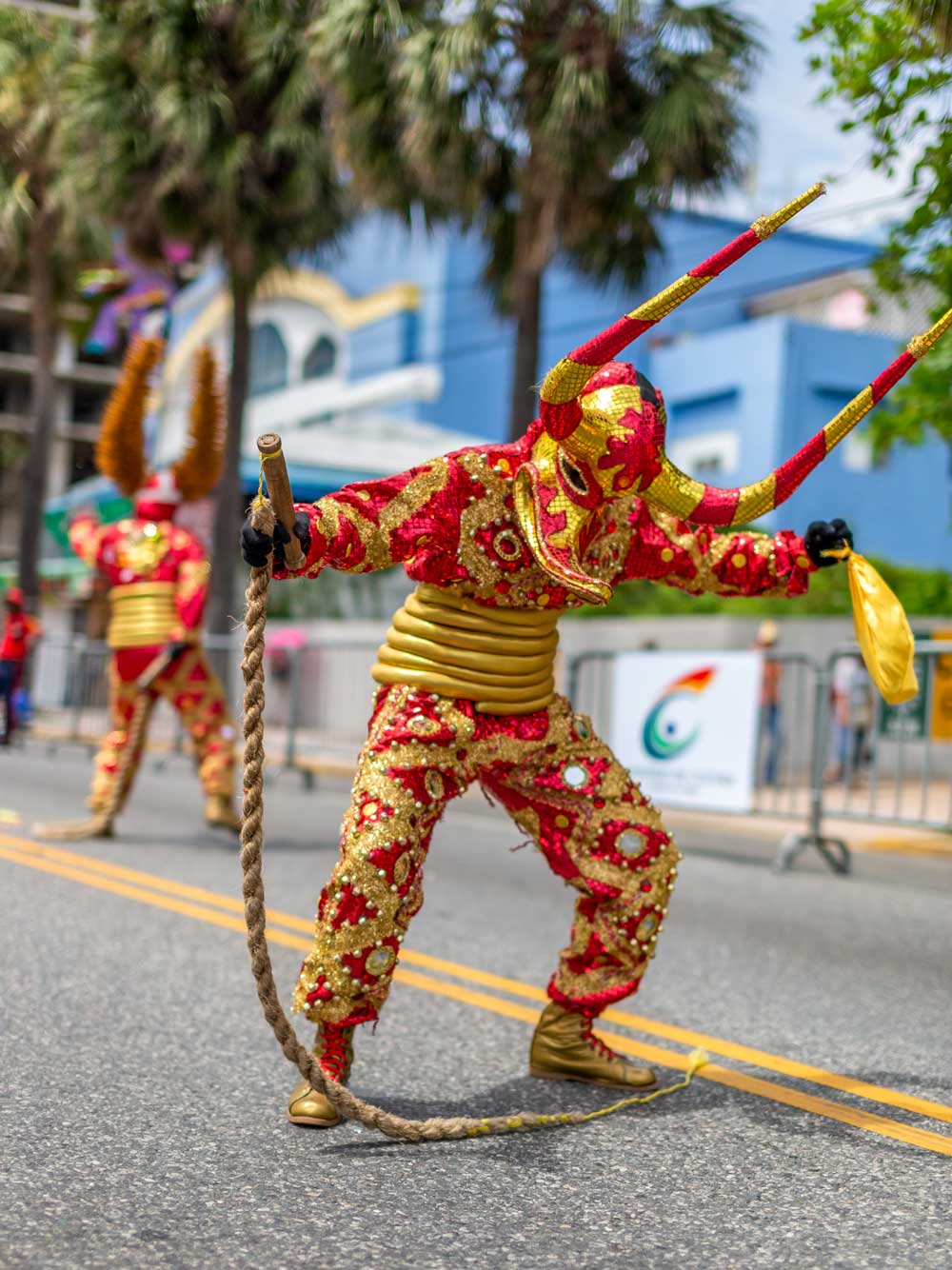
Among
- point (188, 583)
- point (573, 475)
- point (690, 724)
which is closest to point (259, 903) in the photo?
point (573, 475)

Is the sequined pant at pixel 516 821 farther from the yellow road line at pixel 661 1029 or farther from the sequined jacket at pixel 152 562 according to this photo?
the sequined jacket at pixel 152 562

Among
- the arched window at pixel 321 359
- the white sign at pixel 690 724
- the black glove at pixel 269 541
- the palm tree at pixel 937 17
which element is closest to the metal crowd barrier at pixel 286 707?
the white sign at pixel 690 724

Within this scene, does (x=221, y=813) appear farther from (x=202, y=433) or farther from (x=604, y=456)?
(x=604, y=456)

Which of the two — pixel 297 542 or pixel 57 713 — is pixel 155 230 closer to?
pixel 57 713

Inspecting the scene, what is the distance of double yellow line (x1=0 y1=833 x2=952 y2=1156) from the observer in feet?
12.0

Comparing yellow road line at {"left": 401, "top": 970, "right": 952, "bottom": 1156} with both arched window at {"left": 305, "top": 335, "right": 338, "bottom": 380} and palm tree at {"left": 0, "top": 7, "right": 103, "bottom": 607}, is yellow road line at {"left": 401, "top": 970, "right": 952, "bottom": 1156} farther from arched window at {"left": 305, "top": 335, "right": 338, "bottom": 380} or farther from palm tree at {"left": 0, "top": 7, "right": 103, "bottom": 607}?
arched window at {"left": 305, "top": 335, "right": 338, "bottom": 380}

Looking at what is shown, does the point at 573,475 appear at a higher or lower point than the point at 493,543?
higher

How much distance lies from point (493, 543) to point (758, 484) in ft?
2.33

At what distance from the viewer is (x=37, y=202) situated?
2247 centimetres

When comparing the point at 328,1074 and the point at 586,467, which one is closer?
the point at 328,1074

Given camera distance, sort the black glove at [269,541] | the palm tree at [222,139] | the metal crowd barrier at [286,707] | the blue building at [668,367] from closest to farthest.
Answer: the black glove at [269,541], the metal crowd barrier at [286,707], the palm tree at [222,139], the blue building at [668,367]

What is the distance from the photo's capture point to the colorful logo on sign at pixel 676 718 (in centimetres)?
1038

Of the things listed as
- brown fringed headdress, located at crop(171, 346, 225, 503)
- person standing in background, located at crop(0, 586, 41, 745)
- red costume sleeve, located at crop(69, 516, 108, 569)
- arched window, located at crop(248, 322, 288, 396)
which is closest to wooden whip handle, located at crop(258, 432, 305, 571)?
brown fringed headdress, located at crop(171, 346, 225, 503)

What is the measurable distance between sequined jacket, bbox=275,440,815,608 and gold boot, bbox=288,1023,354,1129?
3.53 feet
